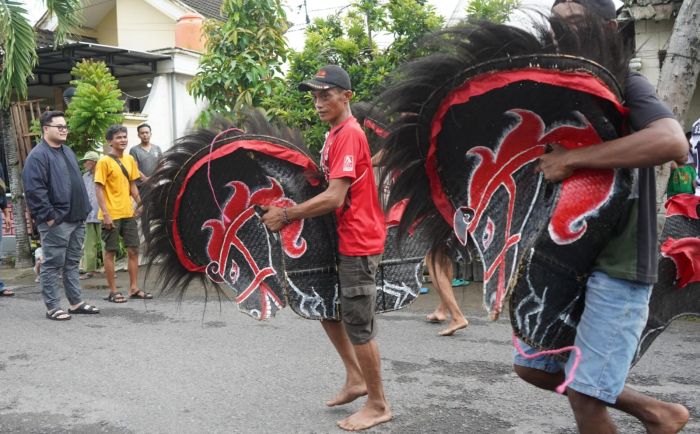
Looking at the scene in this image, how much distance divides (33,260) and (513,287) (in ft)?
32.3

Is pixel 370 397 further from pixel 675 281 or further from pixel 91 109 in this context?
pixel 91 109

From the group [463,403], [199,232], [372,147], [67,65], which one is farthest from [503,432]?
[67,65]

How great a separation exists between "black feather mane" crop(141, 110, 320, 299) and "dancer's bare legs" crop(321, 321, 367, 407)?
2.56ft

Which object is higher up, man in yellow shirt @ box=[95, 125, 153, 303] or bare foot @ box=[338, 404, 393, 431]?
man in yellow shirt @ box=[95, 125, 153, 303]

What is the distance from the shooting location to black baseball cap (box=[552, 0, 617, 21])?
2.34 meters

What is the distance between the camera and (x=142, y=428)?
3.60m

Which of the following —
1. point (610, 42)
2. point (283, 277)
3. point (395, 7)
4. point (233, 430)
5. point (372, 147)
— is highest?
point (395, 7)

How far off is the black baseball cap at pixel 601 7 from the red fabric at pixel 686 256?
0.97 m

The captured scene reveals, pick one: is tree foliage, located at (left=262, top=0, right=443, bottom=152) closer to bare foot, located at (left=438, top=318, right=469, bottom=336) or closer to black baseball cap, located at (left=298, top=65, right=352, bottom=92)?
bare foot, located at (left=438, top=318, right=469, bottom=336)

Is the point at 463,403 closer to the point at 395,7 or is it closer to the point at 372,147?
the point at 372,147

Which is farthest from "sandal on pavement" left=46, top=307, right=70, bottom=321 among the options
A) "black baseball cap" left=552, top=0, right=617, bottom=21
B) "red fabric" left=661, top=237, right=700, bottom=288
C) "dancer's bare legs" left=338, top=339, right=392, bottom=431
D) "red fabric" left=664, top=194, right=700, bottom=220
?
"black baseball cap" left=552, top=0, right=617, bottom=21

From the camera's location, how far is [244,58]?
26.1 feet

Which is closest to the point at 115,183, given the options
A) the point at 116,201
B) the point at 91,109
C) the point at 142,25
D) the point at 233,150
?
A: the point at 116,201

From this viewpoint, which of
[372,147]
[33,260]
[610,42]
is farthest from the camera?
[33,260]
